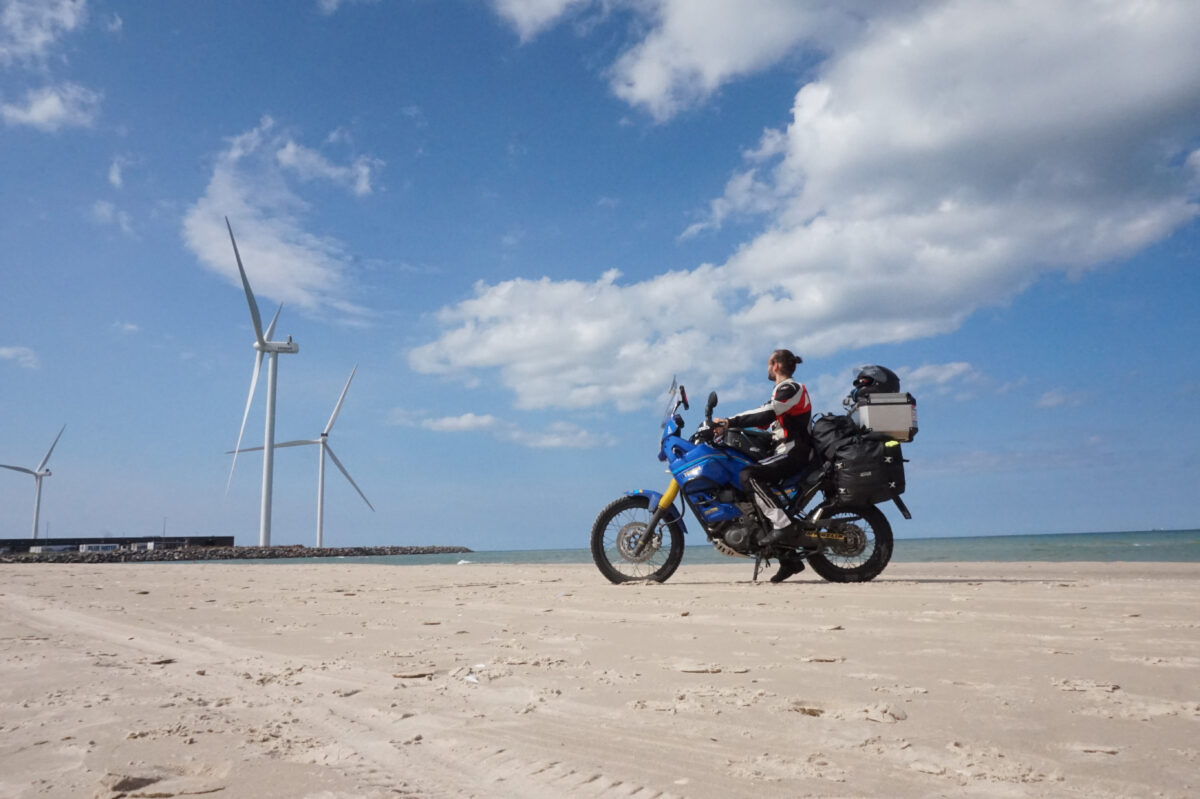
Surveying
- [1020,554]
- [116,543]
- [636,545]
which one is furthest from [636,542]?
[116,543]

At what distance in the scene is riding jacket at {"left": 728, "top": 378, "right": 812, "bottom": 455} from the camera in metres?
7.24

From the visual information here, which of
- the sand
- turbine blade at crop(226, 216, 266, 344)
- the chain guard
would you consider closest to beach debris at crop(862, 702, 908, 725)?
the sand

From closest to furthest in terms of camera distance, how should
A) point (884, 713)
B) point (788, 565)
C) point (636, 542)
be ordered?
point (884, 713)
point (788, 565)
point (636, 542)

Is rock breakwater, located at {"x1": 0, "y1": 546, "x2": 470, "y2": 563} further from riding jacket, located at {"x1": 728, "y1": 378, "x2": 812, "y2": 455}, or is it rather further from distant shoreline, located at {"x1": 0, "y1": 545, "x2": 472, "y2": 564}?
riding jacket, located at {"x1": 728, "y1": 378, "x2": 812, "y2": 455}

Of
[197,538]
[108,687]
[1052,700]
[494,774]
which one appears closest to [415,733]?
[494,774]

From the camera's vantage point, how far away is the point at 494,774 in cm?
195

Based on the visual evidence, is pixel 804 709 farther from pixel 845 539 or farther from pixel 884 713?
pixel 845 539

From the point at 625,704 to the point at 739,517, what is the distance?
16.3ft

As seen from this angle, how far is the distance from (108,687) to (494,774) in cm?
198

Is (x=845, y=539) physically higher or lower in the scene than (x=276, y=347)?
lower

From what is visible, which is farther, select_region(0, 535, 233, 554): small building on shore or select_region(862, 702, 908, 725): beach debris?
select_region(0, 535, 233, 554): small building on shore

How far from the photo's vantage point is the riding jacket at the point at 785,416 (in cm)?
724

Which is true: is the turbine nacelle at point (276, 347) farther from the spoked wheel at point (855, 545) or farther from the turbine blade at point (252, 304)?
the spoked wheel at point (855, 545)

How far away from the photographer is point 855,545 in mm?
7383
